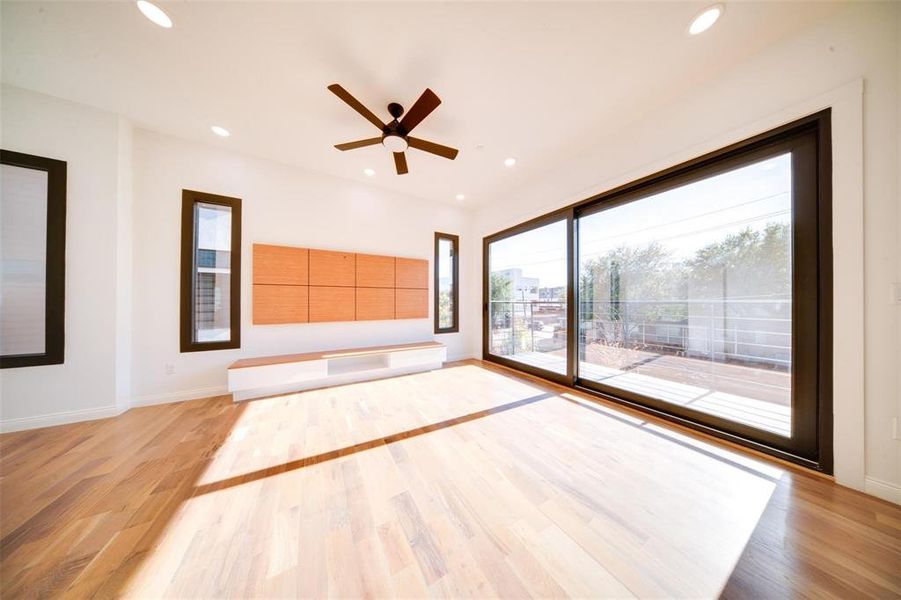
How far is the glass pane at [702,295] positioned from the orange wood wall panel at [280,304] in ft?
12.6

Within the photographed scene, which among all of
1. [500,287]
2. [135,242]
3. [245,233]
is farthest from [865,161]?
[135,242]

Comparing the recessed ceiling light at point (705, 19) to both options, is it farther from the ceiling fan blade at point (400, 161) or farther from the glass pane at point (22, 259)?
the glass pane at point (22, 259)

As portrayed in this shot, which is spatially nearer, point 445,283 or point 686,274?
Answer: point 686,274

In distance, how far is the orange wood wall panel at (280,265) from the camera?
11.2 feet

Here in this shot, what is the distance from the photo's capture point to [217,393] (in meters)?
3.24

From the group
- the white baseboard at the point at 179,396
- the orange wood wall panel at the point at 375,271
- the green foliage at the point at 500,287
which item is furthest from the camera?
the green foliage at the point at 500,287

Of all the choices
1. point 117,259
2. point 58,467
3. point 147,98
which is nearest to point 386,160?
point 147,98

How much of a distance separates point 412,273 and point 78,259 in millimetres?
3575

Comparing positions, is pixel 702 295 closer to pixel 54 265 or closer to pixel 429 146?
pixel 429 146

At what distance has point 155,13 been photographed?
1.75 m

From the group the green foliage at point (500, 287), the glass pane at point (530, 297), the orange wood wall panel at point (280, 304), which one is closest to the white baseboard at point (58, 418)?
the orange wood wall panel at point (280, 304)

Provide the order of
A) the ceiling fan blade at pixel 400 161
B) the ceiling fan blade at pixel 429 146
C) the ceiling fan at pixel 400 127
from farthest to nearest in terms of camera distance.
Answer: the ceiling fan blade at pixel 400 161, the ceiling fan blade at pixel 429 146, the ceiling fan at pixel 400 127

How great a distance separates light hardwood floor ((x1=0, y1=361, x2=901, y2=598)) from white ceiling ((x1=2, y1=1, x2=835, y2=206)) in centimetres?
302

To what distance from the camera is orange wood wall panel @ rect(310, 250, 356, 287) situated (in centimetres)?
375
